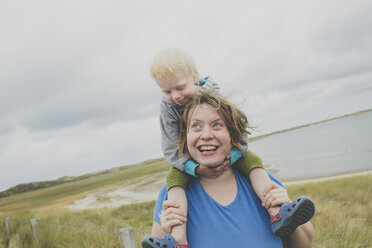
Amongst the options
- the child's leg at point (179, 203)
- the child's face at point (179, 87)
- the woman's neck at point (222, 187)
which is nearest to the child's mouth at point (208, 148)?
the woman's neck at point (222, 187)

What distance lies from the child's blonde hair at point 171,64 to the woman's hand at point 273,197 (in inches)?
63.0

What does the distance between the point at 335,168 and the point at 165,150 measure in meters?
23.2

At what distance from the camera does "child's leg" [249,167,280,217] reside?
1729 millimetres

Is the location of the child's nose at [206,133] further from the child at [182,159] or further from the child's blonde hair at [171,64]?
the child's blonde hair at [171,64]

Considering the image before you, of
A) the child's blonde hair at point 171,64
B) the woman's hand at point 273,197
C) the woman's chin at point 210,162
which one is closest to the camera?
the woman's hand at point 273,197

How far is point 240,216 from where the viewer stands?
170 centimetres

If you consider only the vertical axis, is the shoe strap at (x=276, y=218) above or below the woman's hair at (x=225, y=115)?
below

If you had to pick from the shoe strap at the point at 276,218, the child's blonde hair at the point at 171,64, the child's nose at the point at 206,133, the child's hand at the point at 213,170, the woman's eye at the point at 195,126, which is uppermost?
the child's blonde hair at the point at 171,64

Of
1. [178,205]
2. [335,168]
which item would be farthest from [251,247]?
[335,168]

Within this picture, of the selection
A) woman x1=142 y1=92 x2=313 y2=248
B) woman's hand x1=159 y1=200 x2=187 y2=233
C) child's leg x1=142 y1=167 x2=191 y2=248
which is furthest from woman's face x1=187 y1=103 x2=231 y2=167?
woman's hand x1=159 y1=200 x2=187 y2=233

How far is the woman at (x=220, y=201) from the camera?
1652 mm

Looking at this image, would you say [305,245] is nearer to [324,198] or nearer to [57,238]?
[57,238]

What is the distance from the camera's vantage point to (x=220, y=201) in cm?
181

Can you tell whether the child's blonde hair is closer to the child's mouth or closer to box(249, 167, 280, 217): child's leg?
the child's mouth
